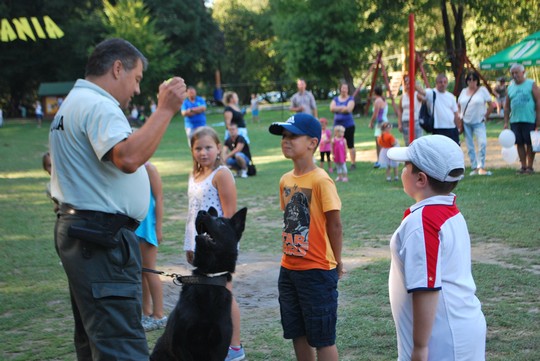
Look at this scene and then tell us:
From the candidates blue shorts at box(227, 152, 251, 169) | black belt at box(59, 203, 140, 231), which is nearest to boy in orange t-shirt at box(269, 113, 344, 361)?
black belt at box(59, 203, 140, 231)

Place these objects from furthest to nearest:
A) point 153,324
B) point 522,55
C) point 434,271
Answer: point 522,55, point 153,324, point 434,271

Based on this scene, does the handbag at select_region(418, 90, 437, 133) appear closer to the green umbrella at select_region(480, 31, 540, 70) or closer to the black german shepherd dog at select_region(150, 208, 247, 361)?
the green umbrella at select_region(480, 31, 540, 70)

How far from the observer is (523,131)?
13359 millimetres

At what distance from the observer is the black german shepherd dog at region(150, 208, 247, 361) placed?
3943 millimetres

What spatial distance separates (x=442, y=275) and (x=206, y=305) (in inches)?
67.6

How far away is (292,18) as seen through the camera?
4500 cm

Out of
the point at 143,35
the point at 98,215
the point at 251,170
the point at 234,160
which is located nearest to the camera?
the point at 98,215

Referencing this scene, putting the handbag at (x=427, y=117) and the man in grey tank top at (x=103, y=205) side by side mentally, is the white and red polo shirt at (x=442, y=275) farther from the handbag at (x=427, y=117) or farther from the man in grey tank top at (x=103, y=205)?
the handbag at (x=427, y=117)

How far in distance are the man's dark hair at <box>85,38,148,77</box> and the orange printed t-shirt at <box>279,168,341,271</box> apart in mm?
1376

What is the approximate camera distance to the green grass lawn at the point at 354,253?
518 cm

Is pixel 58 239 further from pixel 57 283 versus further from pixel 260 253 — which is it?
pixel 260 253

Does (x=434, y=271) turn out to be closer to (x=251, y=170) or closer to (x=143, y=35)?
(x=251, y=170)

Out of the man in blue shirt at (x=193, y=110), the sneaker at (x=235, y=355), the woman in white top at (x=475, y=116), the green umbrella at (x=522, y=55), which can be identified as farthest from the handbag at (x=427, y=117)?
the sneaker at (x=235, y=355)

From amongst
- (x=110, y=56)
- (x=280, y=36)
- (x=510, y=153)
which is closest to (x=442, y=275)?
(x=110, y=56)
